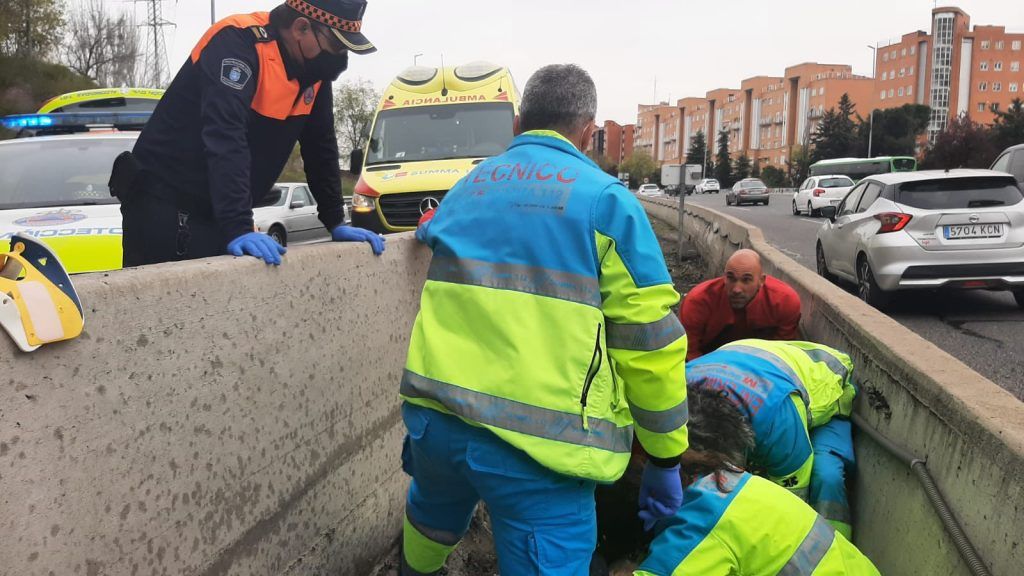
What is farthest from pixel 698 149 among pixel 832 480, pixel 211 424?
pixel 211 424

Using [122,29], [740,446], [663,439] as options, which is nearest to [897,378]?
[740,446]

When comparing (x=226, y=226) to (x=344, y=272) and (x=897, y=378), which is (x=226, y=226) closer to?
(x=344, y=272)

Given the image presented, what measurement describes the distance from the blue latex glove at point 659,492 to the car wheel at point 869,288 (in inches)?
272

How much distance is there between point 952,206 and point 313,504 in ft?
25.7

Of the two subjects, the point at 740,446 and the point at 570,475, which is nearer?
the point at 570,475

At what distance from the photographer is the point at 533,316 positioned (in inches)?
76.4

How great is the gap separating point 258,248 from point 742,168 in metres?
104

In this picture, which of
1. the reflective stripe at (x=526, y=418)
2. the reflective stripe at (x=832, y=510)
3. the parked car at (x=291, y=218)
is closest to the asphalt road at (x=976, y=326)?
the reflective stripe at (x=832, y=510)

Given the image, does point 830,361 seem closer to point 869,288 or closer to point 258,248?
point 258,248

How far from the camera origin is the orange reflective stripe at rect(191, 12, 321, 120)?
2846mm

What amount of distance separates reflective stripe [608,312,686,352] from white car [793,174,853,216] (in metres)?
28.4

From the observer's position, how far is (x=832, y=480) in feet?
11.5

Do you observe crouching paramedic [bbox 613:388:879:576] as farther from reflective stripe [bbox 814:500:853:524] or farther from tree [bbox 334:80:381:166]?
tree [bbox 334:80:381:166]

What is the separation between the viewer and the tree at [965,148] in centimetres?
4959
